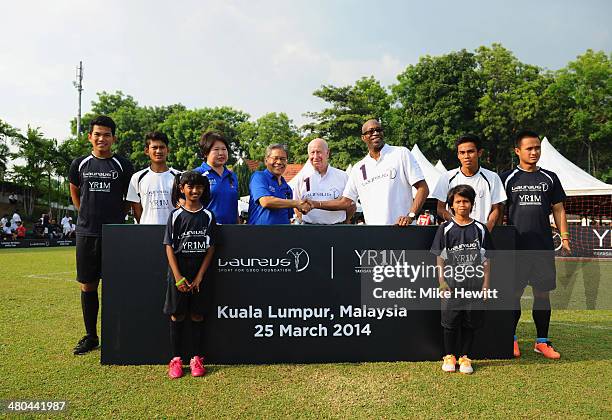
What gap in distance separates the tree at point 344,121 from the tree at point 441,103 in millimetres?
2812

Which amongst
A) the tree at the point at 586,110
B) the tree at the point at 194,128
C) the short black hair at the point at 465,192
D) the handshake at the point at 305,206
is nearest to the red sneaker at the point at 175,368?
the handshake at the point at 305,206

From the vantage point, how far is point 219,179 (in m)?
4.22

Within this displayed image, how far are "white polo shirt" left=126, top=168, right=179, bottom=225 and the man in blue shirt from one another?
0.75 meters

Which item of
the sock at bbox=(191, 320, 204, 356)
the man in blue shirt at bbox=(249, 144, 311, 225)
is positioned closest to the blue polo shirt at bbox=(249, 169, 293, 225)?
the man in blue shirt at bbox=(249, 144, 311, 225)

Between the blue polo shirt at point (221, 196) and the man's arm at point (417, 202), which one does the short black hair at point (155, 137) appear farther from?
the man's arm at point (417, 202)

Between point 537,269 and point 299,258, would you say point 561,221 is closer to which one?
point 537,269

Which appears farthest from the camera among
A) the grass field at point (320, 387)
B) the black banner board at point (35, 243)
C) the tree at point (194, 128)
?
the tree at point (194, 128)

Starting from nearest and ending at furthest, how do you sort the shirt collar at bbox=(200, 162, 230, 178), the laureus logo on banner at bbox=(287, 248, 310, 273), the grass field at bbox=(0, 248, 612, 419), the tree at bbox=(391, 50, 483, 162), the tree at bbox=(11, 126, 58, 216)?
the grass field at bbox=(0, 248, 612, 419)
the laureus logo on banner at bbox=(287, 248, 310, 273)
the shirt collar at bbox=(200, 162, 230, 178)
the tree at bbox=(11, 126, 58, 216)
the tree at bbox=(391, 50, 483, 162)

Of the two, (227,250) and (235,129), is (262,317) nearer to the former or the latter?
(227,250)

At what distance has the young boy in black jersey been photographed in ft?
12.5

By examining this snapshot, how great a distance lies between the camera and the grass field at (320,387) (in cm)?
293

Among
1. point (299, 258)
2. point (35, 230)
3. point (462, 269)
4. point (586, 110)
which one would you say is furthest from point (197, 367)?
point (586, 110)

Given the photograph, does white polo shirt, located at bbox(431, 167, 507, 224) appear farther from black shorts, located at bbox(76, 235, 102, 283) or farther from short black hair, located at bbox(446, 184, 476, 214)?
black shorts, located at bbox(76, 235, 102, 283)

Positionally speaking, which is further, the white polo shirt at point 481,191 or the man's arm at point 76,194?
the man's arm at point 76,194
